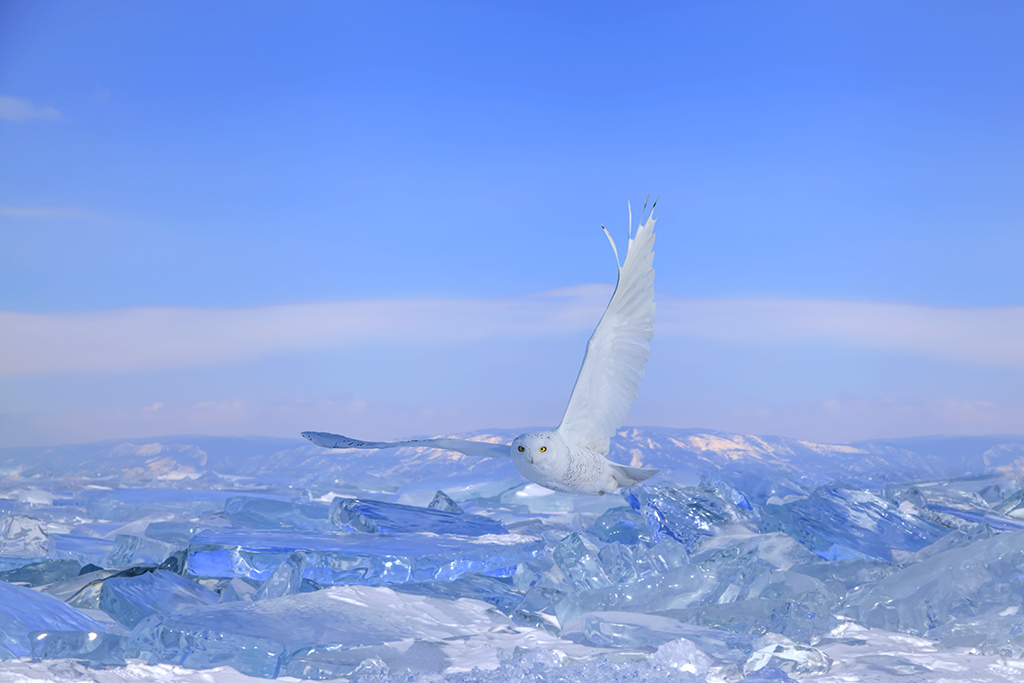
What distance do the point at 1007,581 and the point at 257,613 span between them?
111 inches

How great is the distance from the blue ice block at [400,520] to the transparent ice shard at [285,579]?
0.57 m

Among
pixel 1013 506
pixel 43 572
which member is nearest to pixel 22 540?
pixel 43 572

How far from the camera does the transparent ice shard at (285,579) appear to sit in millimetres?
3162

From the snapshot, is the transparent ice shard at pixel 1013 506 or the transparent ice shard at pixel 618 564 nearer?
the transparent ice shard at pixel 618 564

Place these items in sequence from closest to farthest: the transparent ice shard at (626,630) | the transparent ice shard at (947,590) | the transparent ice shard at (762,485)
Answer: the transparent ice shard at (626,630) < the transparent ice shard at (947,590) < the transparent ice shard at (762,485)

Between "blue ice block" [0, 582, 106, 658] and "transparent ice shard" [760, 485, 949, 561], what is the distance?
2.94m

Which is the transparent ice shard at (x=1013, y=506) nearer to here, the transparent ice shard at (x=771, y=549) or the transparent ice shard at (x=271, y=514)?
the transparent ice shard at (x=771, y=549)

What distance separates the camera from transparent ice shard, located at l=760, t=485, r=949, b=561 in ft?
11.9

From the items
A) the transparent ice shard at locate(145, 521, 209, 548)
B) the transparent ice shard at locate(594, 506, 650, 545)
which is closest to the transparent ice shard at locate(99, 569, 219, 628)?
the transparent ice shard at locate(145, 521, 209, 548)

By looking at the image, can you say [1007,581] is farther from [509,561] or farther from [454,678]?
[454,678]

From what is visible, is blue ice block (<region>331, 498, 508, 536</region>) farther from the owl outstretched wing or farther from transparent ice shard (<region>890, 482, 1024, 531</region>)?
transparent ice shard (<region>890, 482, 1024, 531</region>)

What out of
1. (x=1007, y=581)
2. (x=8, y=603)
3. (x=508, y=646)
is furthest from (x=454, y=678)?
(x=1007, y=581)

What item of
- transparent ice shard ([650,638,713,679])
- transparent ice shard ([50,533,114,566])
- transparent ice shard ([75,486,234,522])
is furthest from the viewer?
transparent ice shard ([75,486,234,522])

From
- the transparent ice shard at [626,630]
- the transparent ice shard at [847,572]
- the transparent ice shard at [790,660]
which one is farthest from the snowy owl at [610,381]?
the transparent ice shard at [847,572]
